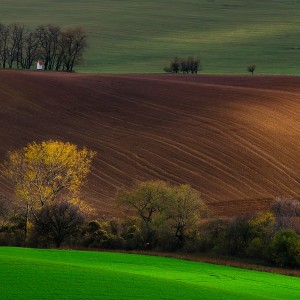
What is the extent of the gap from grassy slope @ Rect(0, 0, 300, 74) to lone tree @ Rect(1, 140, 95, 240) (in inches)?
2060

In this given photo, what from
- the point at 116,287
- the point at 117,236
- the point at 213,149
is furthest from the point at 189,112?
the point at 116,287

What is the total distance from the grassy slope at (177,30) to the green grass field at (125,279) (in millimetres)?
62703

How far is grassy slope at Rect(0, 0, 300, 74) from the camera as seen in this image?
367 ft

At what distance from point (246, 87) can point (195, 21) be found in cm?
6117

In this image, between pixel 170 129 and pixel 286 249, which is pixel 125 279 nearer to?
pixel 286 249

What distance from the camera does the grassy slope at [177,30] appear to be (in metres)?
112

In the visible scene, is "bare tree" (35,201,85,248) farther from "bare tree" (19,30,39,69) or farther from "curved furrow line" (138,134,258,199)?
"bare tree" (19,30,39,69)

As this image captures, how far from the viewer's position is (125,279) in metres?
31.8

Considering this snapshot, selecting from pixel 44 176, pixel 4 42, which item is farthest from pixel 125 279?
pixel 4 42

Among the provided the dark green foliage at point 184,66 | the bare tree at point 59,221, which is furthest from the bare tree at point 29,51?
the bare tree at point 59,221

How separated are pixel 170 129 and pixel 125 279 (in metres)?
34.9

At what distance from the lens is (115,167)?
190 feet

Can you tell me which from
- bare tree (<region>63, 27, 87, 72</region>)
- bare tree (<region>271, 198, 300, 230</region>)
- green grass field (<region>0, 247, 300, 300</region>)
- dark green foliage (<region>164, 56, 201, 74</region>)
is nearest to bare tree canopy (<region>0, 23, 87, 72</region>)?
bare tree (<region>63, 27, 87, 72</region>)

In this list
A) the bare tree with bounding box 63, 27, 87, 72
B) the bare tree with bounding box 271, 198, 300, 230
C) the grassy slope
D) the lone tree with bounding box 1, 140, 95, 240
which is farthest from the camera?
the grassy slope
